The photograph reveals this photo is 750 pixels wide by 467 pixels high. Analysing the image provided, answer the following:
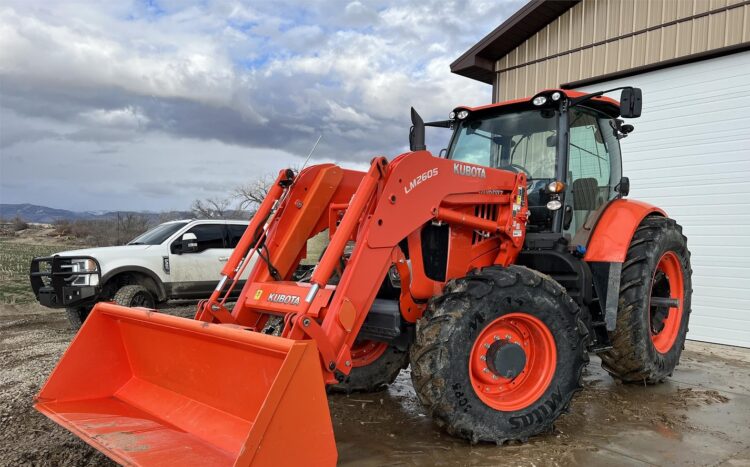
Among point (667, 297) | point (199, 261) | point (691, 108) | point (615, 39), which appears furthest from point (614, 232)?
point (199, 261)

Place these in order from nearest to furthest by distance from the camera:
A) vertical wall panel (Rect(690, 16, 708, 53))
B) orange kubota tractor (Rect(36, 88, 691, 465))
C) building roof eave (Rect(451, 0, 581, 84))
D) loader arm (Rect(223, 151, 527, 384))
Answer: orange kubota tractor (Rect(36, 88, 691, 465))
loader arm (Rect(223, 151, 527, 384))
vertical wall panel (Rect(690, 16, 708, 53))
building roof eave (Rect(451, 0, 581, 84))

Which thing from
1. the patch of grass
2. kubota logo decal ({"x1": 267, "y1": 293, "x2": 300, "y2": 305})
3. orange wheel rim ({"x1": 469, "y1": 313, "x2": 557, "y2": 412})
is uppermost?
kubota logo decal ({"x1": 267, "y1": 293, "x2": 300, "y2": 305})

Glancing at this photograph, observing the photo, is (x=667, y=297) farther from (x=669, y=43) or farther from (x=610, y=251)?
(x=669, y=43)

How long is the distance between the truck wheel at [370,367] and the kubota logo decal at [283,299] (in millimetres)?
1336

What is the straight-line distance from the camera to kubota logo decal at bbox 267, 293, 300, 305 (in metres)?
3.74

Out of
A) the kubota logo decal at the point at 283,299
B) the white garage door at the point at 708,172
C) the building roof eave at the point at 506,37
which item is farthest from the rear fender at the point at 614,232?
the building roof eave at the point at 506,37

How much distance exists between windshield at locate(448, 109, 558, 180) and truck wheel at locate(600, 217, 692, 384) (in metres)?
1.13

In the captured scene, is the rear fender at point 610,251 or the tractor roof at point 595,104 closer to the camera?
the rear fender at point 610,251

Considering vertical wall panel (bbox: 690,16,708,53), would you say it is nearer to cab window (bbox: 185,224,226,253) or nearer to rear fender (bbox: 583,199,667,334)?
rear fender (bbox: 583,199,667,334)

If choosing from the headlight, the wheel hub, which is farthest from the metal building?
the wheel hub

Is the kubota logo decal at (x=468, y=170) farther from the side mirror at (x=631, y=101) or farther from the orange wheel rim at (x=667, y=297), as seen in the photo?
the orange wheel rim at (x=667, y=297)

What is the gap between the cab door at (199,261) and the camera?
9734 millimetres

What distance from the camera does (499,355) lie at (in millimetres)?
3914

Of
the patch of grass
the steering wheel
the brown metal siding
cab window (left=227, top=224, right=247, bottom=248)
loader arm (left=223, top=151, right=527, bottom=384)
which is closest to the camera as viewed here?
loader arm (left=223, top=151, right=527, bottom=384)
